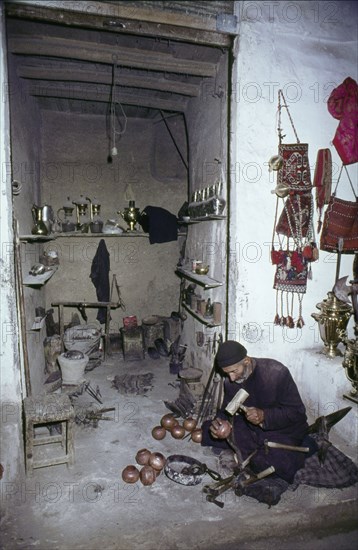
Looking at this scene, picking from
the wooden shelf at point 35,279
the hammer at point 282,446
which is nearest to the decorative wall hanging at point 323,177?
the hammer at point 282,446

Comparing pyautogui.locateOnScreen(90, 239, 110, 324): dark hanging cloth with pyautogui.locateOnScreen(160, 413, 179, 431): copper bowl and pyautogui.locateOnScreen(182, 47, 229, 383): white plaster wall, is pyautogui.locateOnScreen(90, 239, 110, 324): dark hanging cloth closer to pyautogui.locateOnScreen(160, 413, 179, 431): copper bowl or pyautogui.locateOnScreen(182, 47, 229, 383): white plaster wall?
pyautogui.locateOnScreen(182, 47, 229, 383): white plaster wall

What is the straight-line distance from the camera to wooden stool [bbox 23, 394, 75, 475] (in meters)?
3.83

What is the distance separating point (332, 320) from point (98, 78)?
191 inches

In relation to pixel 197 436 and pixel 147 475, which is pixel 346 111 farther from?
pixel 147 475

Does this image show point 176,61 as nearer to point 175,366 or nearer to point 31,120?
point 31,120

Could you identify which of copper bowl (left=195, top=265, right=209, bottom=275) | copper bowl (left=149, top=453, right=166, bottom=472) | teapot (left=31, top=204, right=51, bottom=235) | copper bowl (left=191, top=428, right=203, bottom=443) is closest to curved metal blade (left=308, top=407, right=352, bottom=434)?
copper bowl (left=191, top=428, right=203, bottom=443)

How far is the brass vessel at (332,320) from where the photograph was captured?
14.5 feet

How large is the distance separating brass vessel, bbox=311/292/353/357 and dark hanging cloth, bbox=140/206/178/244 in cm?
420

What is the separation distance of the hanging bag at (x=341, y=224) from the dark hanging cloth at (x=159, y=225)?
13.2 ft

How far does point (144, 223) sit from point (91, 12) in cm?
476

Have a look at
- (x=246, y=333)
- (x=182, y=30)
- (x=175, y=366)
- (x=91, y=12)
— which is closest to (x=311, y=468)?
(x=246, y=333)

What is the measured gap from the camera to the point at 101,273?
8438mm

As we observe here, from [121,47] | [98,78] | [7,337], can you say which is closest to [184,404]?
[7,337]

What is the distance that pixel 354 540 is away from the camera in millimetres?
3271
